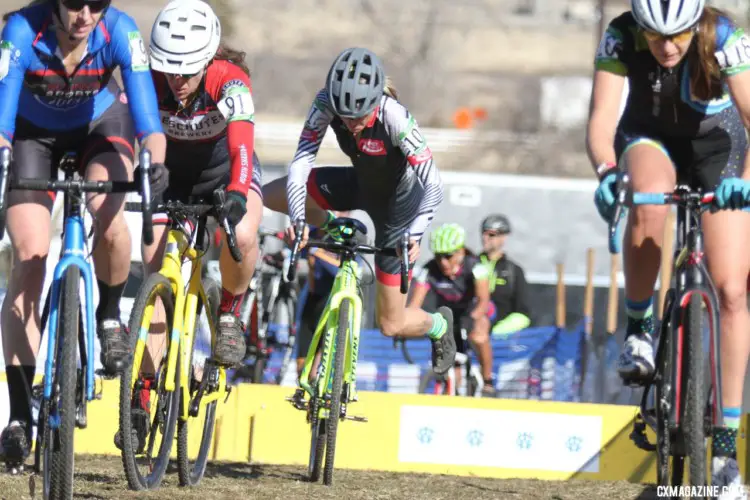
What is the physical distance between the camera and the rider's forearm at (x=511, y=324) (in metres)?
13.1

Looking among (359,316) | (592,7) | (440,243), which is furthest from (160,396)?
(592,7)

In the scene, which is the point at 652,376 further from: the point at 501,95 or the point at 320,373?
the point at 501,95

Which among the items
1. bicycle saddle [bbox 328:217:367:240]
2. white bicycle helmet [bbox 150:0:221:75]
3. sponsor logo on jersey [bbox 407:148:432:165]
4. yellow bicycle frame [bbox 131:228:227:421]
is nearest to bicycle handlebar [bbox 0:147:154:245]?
yellow bicycle frame [bbox 131:228:227:421]

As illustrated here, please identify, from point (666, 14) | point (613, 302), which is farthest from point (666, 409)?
point (613, 302)

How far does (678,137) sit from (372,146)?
2.34m

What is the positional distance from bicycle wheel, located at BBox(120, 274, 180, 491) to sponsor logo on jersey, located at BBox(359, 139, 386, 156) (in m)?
2.10

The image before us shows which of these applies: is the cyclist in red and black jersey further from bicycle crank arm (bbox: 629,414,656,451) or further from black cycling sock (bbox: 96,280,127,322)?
bicycle crank arm (bbox: 629,414,656,451)

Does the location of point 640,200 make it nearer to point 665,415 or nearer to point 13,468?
point 665,415

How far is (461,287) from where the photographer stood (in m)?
12.8

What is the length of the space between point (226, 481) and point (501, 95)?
127 ft

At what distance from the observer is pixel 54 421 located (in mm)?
5598

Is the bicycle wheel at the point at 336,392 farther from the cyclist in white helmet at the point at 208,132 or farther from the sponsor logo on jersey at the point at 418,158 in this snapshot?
the sponsor logo on jersey at the point at 418,158

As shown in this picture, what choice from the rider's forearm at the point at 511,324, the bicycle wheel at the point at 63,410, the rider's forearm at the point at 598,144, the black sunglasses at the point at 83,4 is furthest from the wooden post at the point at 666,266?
the bicycle wheel at the point at 63,410

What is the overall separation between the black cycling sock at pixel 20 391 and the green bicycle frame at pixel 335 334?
209 cm
